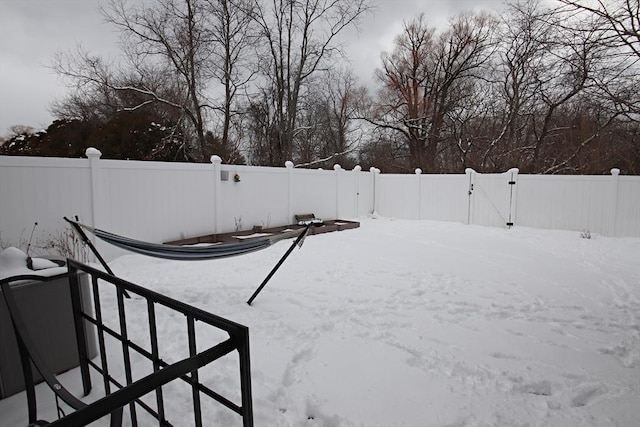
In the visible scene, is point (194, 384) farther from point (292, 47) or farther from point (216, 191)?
point (292, 47)

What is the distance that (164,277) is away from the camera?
4.36m

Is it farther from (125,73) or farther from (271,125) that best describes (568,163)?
(125,73)

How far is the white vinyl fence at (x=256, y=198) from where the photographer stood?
453cm

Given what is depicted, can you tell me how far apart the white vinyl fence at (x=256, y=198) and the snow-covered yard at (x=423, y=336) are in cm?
99

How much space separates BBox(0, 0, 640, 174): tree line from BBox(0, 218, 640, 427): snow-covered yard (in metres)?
5.11

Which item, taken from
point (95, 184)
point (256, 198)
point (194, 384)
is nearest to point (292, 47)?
point (256, 198)

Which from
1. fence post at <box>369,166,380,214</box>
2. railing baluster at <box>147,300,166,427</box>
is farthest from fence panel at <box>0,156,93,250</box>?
fence post at <box>369,166,380,214</box>

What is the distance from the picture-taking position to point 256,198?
757cm

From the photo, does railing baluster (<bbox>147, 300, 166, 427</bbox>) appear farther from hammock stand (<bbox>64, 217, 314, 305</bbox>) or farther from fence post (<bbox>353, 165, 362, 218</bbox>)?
fence post (<bbox>353, 165, 362, 218</bbox>)

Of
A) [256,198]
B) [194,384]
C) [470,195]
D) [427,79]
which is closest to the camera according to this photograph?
[194,384]

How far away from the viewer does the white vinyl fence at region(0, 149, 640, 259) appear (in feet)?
14.9

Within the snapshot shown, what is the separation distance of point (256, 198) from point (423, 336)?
5.43 m

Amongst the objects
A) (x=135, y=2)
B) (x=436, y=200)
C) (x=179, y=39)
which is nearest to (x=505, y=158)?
(x=436, y=200)

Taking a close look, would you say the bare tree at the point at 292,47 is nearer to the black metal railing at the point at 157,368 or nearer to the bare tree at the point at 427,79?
the bare tree at the point at 427,79
